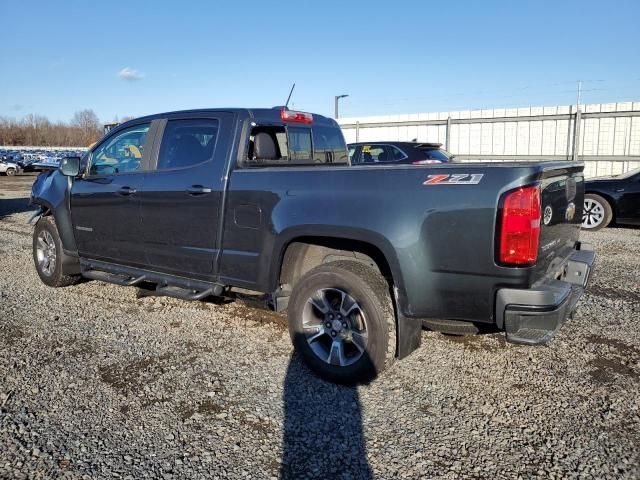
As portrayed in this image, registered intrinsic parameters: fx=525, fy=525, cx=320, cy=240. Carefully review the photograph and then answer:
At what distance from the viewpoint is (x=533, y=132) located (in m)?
17.0

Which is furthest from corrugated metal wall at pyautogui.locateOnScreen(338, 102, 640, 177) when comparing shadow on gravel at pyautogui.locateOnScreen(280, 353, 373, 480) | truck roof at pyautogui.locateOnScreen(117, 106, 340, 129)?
shadow on gravel at pyautogui.locateOnScreen(280, 353, 373, 480)

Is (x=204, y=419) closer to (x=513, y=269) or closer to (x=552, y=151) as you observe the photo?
(x=513, y=269)

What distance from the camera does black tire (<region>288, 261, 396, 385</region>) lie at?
347 centimetres

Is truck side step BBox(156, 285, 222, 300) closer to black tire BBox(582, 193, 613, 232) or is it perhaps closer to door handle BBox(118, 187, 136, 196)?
door handle BBox(118, 187, 136, 196)

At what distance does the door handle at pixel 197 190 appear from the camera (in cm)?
416

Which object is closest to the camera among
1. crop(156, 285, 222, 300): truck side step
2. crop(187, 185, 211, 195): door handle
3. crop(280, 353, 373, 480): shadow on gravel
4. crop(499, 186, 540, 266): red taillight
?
crop(280, 353, 373, 480): shadow on gravel

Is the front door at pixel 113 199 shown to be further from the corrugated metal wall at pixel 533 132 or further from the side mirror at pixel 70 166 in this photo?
the corrugated metal wall at pixel 533 132

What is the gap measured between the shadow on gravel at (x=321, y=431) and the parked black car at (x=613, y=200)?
7809 mm

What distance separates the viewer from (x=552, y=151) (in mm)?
16797

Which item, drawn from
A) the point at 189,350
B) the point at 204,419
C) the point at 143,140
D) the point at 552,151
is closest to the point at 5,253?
the point at 143,140

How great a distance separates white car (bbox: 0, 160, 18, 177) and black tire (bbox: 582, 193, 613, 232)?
35.9 metres

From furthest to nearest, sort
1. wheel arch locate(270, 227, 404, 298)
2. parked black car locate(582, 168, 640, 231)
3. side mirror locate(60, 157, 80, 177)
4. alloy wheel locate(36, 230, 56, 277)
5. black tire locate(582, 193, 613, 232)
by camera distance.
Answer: black tire locate(582, 193, 613, 232) → parked black car locate(582, 168, 640, 231) → alloy wheel locate(36, 230, 56, 277) → side mirror locate(60, 157, 80, 177) → wheel arch locate(270, 227, 404, 298)

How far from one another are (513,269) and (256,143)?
2259 mm

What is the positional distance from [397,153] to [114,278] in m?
7.32
